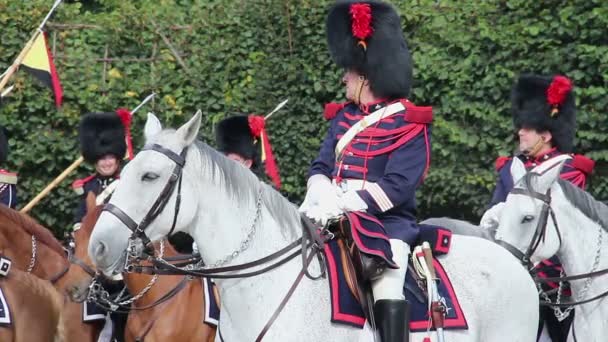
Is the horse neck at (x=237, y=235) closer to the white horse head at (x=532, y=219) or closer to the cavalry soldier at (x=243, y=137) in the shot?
the white horse head at (x=532, y=219)

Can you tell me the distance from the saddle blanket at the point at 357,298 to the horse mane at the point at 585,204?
153 cm

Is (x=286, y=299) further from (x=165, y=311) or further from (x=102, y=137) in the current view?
(x=102, y=137)

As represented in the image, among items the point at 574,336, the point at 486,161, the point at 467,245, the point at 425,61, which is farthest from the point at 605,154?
the point at 467,245

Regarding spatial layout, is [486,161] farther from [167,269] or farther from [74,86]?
[167,269]

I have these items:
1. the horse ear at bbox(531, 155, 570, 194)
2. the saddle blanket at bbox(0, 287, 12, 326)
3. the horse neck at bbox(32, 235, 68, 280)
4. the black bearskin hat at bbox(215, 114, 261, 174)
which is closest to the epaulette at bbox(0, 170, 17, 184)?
the horse neck at bbox(32, 235, 68, 280)

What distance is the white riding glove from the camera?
6.42 m

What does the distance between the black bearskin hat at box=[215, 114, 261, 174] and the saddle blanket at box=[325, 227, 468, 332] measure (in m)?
4.33

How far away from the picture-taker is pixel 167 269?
6.16 m

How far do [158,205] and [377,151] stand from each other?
140cm

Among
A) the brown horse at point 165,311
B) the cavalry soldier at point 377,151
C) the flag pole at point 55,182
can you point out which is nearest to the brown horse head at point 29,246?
the brown horse at point 165,311

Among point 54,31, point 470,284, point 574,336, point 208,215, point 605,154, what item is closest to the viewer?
point 208,215

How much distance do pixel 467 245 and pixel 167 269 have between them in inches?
79.6

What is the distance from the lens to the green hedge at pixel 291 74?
12.2 m

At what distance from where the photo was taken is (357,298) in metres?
6.38
